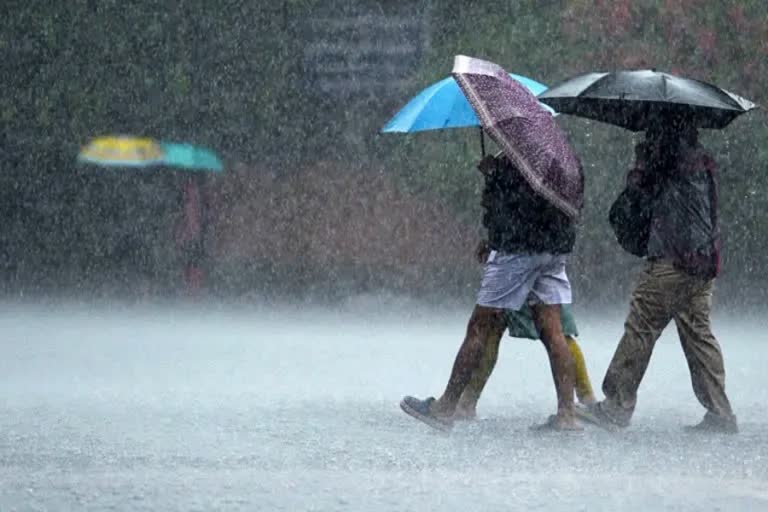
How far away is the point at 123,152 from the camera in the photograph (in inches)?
693

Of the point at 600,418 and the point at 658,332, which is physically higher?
the point at 658,332

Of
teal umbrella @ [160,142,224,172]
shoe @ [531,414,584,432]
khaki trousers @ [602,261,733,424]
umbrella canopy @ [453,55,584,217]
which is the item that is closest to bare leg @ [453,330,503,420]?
shoe @ [531,414,584,432]

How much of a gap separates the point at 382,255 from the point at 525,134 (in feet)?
30.3

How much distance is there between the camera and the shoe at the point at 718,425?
8.40 metres

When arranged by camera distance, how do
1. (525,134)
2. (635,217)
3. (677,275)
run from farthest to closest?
1. (635,217)
2. (677,275)
3. (525,134)

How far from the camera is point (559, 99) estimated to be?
28.6ft

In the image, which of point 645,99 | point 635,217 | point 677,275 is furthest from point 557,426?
point 645,99

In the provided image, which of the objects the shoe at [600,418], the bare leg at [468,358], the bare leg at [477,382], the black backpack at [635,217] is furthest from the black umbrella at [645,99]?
the shoe at [600,418]

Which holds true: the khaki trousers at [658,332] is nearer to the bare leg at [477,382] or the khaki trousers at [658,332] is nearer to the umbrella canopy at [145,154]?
the bare leg at [477,382]

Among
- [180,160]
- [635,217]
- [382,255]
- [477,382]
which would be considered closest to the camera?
[635,217]

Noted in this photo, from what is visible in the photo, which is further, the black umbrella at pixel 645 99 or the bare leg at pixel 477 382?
the bare leg at pixel 477 382

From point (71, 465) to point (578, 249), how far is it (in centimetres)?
1022

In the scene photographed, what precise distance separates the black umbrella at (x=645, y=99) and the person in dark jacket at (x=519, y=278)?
66 cm

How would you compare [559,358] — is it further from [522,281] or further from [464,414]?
[464,414]
